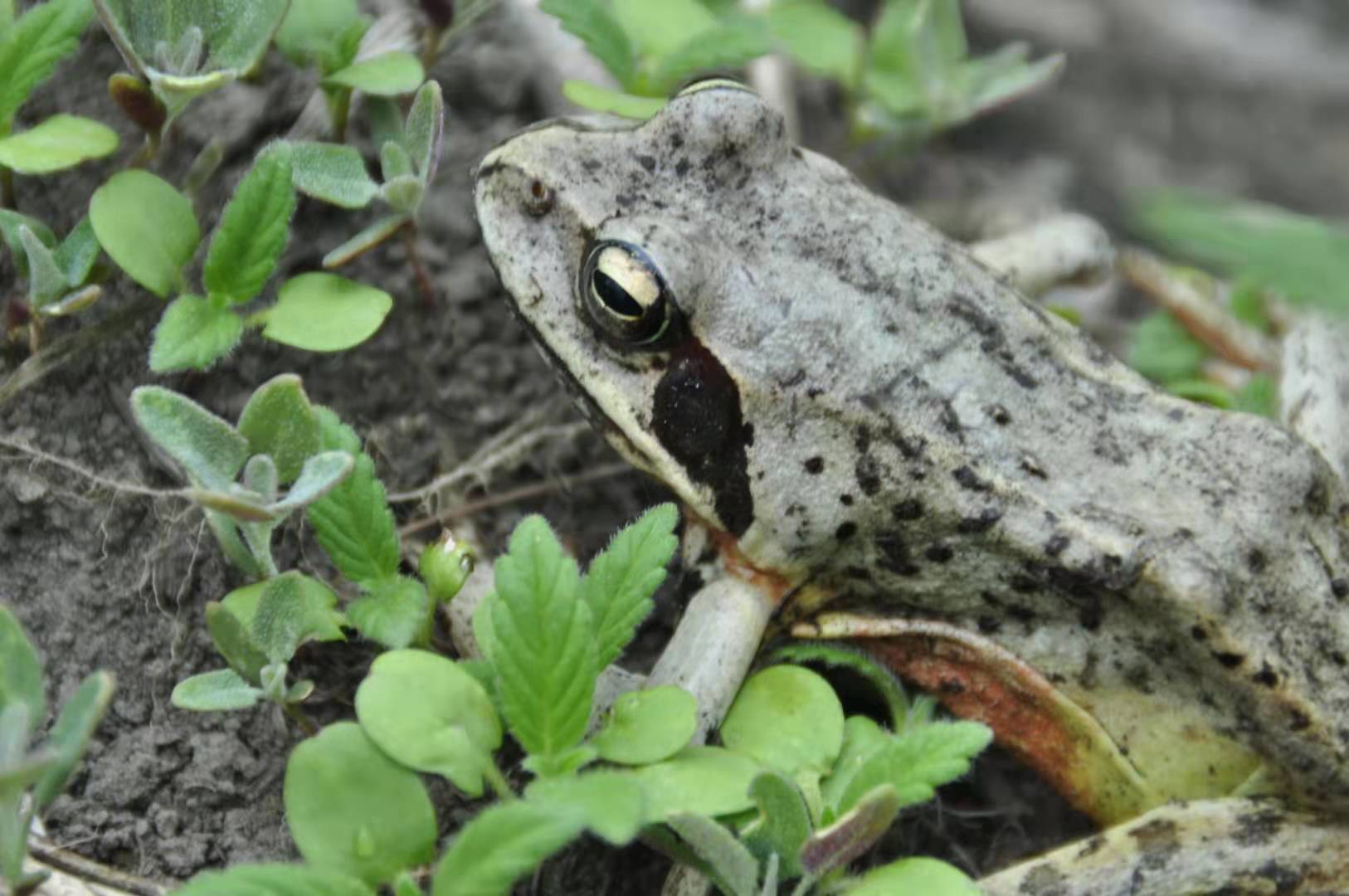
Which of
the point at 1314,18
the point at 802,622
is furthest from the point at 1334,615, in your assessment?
the point at 1314,18

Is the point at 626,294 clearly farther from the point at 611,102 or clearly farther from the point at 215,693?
the point at 215,693

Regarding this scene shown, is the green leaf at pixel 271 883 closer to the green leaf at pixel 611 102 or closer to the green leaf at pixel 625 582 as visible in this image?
the green leaf at pixel 625 582

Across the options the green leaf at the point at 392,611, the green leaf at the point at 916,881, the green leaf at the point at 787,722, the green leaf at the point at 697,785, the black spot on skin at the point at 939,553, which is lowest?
the green leaf at the point at 787,722

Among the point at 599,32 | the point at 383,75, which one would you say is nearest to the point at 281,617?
the point at 383,75

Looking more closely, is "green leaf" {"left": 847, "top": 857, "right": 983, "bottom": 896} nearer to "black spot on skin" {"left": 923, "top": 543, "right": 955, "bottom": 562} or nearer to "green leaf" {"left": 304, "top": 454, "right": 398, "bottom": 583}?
"black spot on skin" {"left": 923, "top": 543, "right": 955, "bottom": 562}

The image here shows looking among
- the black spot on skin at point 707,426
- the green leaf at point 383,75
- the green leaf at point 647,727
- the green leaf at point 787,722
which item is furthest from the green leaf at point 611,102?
the green leaf at point 647,727

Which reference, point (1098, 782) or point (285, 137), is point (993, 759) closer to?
point (1098, 782)

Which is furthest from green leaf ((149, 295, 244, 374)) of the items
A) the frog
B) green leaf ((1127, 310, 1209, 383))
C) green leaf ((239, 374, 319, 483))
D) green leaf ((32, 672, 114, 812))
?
green leaf ((1127, 310, 1209, 383))
